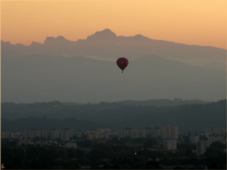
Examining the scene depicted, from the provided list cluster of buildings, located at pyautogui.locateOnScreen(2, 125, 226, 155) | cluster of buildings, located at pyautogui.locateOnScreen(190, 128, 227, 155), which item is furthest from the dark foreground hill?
cluster of buildings, located at pyautogui.locateOnScreen(190, 128, 227, 155)

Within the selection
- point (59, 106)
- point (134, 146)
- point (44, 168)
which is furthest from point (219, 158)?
point (59, 106)

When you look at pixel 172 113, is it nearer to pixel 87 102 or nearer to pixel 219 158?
pixel 87 102

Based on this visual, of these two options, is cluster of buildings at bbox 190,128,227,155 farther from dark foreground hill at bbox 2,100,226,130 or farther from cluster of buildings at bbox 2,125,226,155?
dark foreground hill at bbox 2,100,226,130

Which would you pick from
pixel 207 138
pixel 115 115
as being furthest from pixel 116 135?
pixel 115 115

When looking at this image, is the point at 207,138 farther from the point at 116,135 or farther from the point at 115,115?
the point at 115,115

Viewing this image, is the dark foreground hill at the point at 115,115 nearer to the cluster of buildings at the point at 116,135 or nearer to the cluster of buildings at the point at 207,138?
the cluster of buildings at the point at 116,135

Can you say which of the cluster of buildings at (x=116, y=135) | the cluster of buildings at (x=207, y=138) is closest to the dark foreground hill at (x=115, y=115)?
the cluster of buildings at (x=116, y=135)

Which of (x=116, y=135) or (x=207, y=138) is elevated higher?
(x=116, y=135)

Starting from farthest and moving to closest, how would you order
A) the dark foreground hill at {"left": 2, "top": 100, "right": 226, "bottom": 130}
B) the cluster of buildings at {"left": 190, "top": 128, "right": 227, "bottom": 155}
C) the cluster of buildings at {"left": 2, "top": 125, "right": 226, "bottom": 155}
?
the dark foreground hill at {"left": 2, "top": 100, "right": 226, "bottom": 130}
the cluster of buildings at {"left": 2, "top": 125, "right": 226, "bottom": 155}
the cluster of buildings at {"left": 190, "top": 128, "right": 227, "bottom": 155}
